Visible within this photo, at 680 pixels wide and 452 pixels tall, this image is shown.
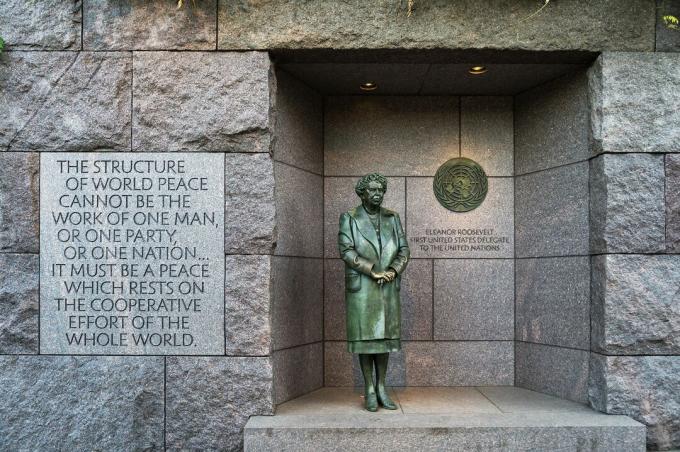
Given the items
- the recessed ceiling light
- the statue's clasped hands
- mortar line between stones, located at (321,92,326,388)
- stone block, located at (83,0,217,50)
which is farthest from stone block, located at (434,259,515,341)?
stone block, located at (83,0,217,50)

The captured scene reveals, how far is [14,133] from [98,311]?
6.43 feet

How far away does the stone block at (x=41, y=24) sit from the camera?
19.0ft

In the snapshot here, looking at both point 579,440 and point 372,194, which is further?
point 372,194

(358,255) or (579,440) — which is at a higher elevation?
(358,255)

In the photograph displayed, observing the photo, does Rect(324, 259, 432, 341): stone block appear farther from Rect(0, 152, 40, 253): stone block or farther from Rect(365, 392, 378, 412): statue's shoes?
Rect(0, 152, 40, 253): stone block

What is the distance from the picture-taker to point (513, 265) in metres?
7.44

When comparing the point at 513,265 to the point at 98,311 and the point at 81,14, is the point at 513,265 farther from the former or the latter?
the point at 81,14

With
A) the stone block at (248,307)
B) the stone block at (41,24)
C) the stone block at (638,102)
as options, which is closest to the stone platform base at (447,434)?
the stone block at (248,307)

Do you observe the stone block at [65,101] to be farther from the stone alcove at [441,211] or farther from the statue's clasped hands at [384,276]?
the statue's clasped hands at [384,276]

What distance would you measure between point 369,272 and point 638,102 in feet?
10.5

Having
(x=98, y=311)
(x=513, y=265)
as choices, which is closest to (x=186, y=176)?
(x=98, y=311)

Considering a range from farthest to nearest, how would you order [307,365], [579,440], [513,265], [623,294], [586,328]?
[513,265] → [307,365] → [586,328] → [623,294] → [579,440]

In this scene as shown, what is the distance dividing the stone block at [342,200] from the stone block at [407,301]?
0.34m

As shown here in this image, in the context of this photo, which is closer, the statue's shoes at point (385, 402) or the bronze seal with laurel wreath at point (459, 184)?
the statue's shoes at point (385, 402)
